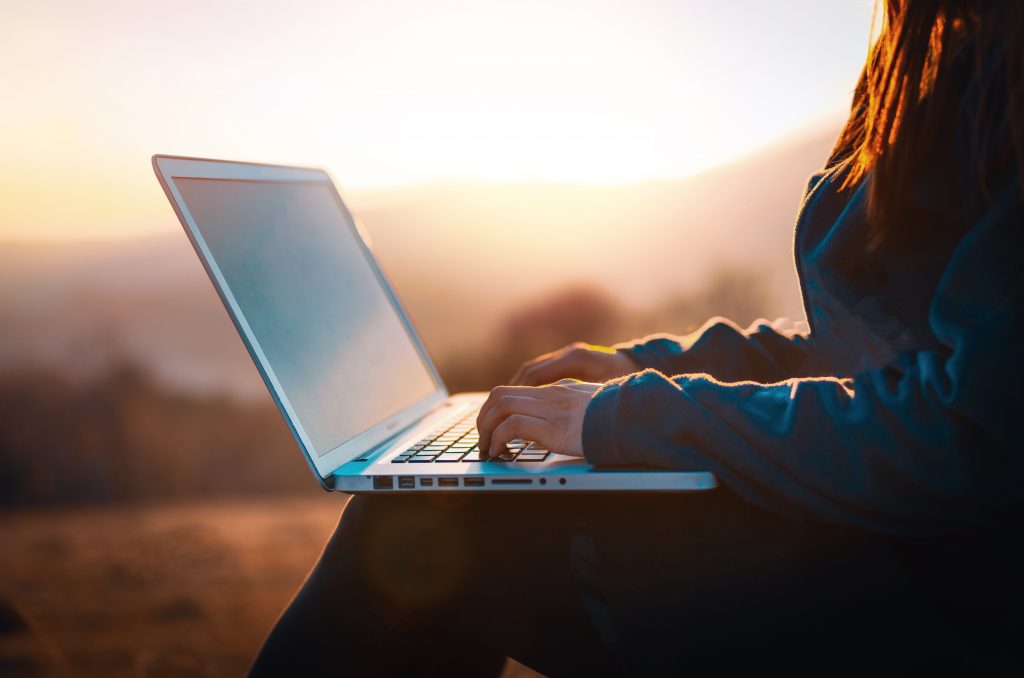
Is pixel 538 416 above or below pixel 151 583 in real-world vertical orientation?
above

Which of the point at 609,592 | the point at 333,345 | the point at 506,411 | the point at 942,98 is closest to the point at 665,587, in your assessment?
the point at 609,592

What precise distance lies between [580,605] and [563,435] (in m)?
0.17

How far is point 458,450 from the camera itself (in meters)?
1.04

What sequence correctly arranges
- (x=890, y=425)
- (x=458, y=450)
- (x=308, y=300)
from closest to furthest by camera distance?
(x=890, y=425)
(x=458, y=450)
(x=308, y=300)

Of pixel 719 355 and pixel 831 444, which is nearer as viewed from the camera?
pixel 831 444

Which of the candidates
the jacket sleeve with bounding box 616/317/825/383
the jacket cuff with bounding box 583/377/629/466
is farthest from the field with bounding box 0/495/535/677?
the jacket cuff with bounding box 583/377/629/466

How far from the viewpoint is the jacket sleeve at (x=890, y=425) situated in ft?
2.25

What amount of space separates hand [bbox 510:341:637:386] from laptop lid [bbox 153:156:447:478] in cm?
25

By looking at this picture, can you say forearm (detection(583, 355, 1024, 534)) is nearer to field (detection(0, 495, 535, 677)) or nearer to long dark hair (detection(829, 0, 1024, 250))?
long dark hair (detection(829, 0, 1024, 250))

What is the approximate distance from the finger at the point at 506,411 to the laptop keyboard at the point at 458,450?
0.03 metres

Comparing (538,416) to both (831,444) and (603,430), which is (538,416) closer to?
(603,430)

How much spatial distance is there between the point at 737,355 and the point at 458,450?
0.48m

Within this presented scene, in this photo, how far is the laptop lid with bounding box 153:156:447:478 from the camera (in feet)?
3.34

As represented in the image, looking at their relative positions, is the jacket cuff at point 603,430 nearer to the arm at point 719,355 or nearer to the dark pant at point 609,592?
the dark pant at point 609,592
